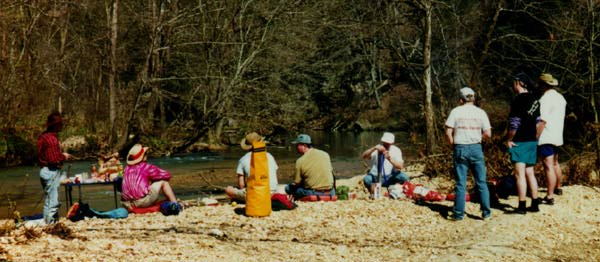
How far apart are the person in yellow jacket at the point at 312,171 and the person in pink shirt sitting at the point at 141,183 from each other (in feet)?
7.65

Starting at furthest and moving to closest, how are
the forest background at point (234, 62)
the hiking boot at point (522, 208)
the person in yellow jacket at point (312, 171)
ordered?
the forest background at point (234, 62)
the person in yellow jacket at point (312, 171)
the hiking boot at point (522, 208)

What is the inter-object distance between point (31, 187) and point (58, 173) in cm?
974

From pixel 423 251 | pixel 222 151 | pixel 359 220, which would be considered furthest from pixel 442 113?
pixel 222 151

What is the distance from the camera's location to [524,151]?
962cm

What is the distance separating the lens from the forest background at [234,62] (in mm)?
18547

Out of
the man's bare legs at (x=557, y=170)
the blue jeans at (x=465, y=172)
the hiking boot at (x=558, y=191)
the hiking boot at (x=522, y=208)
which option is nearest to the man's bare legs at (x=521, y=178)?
the hiking boot at (x=522, y=208)

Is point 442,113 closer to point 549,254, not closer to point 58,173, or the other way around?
point 549,254

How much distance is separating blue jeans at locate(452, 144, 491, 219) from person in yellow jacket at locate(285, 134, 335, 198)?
2.38m

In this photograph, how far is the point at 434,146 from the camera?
50.8ft

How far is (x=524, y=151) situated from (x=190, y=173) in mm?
13707

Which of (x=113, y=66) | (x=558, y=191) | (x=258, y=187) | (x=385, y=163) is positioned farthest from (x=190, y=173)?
(x=558, y=191)

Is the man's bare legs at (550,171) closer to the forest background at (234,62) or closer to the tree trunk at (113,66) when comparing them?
the forest background at (234,62)

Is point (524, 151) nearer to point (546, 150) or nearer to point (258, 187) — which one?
point (546, 150)

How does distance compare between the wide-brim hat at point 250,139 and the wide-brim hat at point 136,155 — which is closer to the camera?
the wide-brim hat at point 136,155
